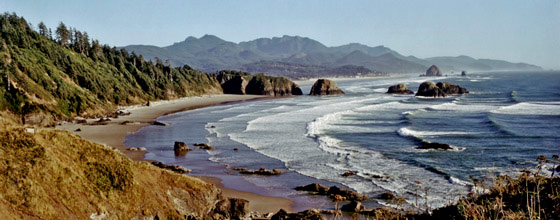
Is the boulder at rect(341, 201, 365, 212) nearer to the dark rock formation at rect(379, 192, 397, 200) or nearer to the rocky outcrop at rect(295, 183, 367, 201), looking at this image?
the rocky outcrop at rect(295, 183, 367, 201)

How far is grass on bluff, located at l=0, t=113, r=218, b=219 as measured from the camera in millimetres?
10844

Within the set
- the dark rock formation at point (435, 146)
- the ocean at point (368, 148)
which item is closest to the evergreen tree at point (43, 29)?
the ocean at point (368, 148)

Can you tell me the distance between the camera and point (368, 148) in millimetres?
35062

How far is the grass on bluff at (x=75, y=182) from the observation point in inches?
427

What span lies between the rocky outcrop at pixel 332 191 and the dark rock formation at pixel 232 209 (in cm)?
655

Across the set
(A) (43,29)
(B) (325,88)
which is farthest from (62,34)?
(B) (325,88)

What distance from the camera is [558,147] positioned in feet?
111

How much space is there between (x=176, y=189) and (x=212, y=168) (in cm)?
1521

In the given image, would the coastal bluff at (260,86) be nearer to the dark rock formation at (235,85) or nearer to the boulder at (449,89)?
the dark rock formation at (235,85)

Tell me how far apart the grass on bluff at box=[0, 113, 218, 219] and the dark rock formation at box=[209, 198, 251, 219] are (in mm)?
1097

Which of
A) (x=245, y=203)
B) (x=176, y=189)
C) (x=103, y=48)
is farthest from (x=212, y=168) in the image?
(x=103, y=48)

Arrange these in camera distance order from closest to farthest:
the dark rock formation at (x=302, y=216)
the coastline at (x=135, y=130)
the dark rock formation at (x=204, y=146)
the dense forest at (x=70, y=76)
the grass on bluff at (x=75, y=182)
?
the grass on bluff at (x=75, y=182), the dark rock formation at (x=302, y=216), the coastline at (x=135, y=130), the dark rock formation at (x=204, y=146), the dense forest at (x=70, y=76)

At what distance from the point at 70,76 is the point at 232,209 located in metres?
59.2

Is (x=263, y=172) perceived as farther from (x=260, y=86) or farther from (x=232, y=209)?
(x=260, y=86)
